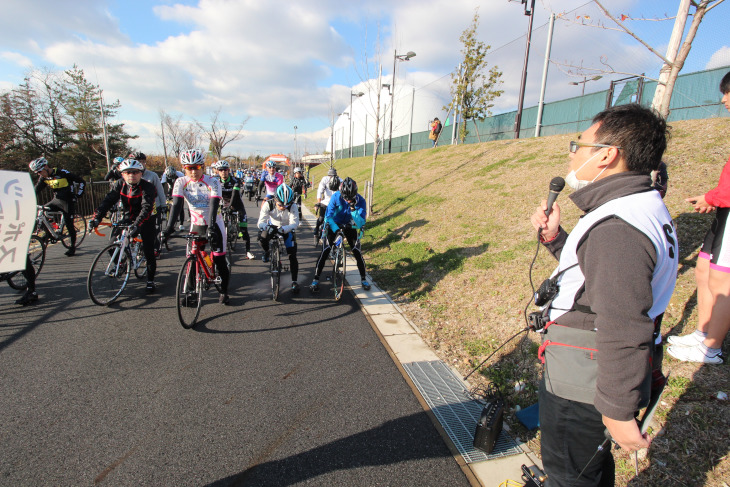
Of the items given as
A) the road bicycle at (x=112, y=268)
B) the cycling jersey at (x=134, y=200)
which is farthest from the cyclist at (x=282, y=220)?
the road bicycle at (x=112, y=268)

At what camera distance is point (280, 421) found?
293 cm

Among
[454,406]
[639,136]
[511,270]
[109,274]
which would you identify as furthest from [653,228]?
[109,274]

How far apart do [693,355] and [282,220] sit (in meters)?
5.49

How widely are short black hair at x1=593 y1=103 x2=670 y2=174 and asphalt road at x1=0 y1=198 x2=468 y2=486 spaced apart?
2298 millimetres

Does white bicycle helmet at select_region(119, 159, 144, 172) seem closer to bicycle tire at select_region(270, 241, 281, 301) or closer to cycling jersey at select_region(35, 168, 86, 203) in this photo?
bicycle tire at select_region(270, 241, 281, 301)

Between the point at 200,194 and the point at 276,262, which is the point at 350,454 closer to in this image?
the point at 276,262

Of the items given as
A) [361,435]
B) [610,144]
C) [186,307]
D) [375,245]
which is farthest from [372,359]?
[375,245]

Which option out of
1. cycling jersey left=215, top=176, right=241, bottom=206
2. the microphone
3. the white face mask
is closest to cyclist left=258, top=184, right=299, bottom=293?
cycling jersey left=215, top=176, right=241, bottom=206

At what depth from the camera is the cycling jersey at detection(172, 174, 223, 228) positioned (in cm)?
519

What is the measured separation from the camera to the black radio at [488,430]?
2.63 m

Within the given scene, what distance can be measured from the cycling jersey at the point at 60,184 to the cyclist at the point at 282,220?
5.67 m

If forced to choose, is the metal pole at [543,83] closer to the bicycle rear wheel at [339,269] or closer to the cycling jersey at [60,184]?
the bicycle rear wheel at [339,269]

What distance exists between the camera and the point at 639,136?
1369mm

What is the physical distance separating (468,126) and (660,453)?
2199cm
